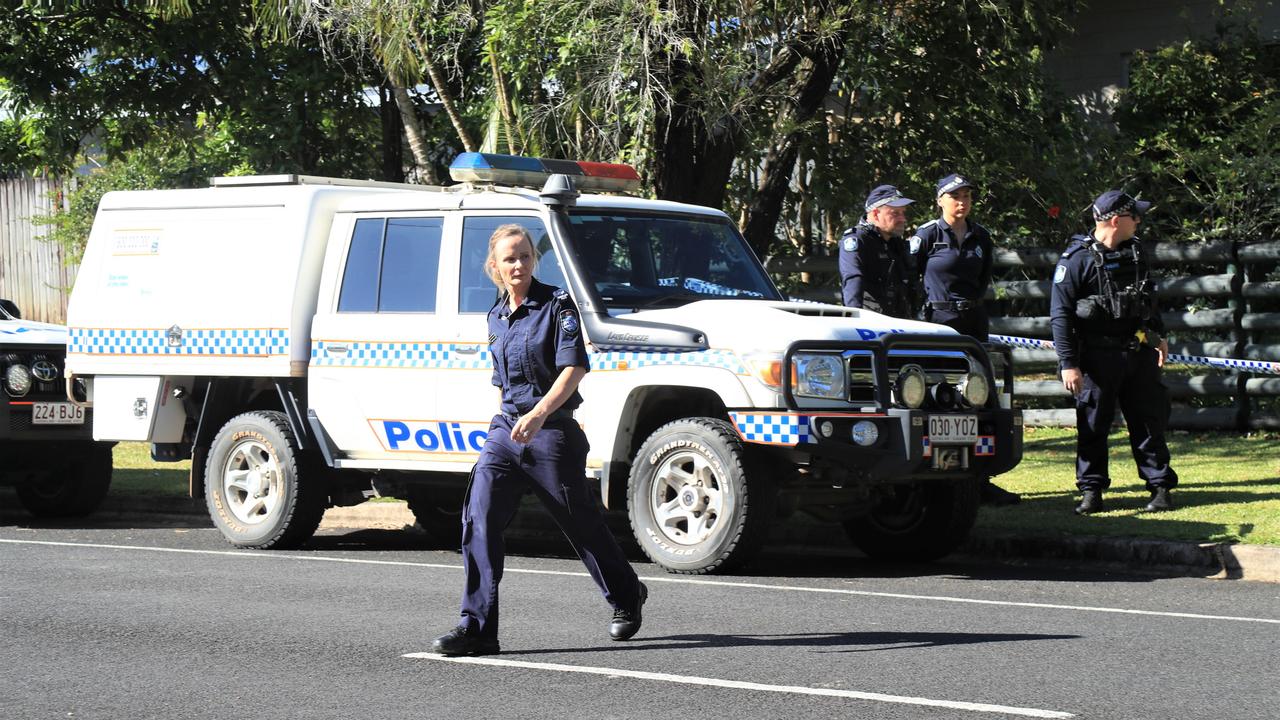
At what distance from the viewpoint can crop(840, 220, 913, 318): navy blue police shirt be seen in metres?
10.9

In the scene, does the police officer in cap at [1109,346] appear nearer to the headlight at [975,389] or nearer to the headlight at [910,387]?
the headlight at [975,389]

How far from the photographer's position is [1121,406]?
36.1 feet

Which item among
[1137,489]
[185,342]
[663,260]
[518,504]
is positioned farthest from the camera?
[1137,489]

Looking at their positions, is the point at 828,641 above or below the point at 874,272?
below

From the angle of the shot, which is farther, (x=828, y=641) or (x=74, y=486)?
(x=74, y=486)

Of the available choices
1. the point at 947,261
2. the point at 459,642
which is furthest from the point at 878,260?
the point at 459,642

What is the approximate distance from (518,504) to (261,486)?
14.3 feet

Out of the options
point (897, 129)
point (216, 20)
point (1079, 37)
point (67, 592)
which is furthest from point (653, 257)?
point (1079, 37)

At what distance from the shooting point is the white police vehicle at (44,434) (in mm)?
12781

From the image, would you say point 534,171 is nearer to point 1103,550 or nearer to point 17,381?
point 1103,550

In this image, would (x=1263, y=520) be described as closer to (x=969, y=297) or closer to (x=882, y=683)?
(x=969, y=297)

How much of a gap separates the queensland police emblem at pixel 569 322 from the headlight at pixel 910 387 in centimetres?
273

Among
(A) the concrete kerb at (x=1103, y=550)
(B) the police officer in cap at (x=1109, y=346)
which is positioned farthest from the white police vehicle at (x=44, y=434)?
(B) the police officer in cap at (x=1109, y=346)

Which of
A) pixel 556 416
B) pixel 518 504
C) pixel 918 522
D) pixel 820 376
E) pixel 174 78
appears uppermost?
pixel 174 78
